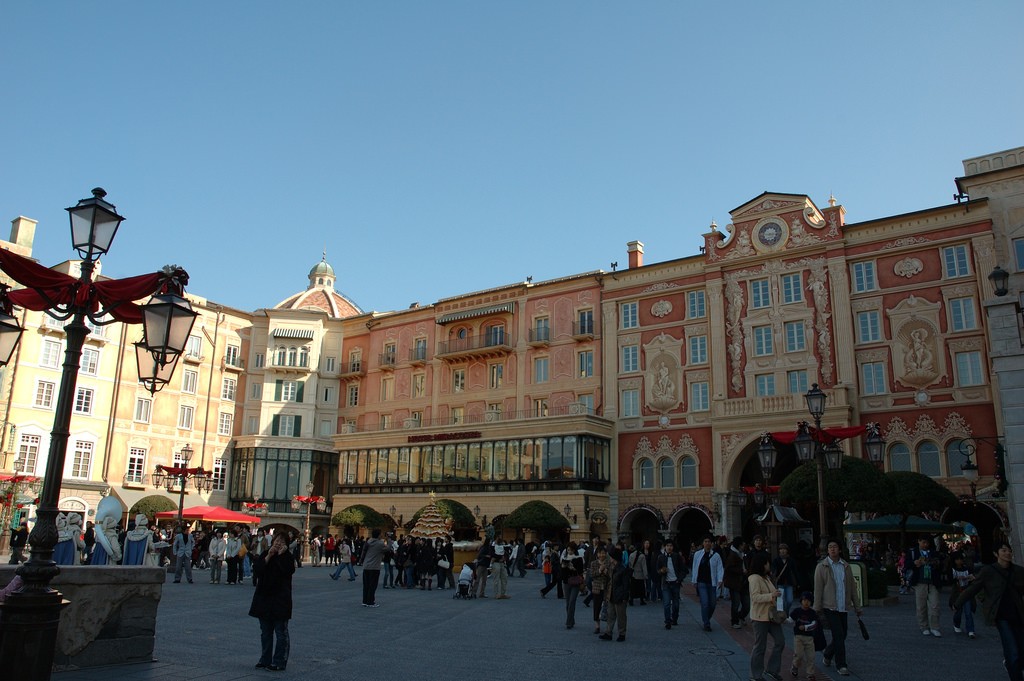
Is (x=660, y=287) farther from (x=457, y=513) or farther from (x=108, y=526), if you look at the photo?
(x=108, y=526)

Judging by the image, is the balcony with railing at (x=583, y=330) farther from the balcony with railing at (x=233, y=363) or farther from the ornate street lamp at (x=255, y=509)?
the balcony with railing at (x=233, y=363)

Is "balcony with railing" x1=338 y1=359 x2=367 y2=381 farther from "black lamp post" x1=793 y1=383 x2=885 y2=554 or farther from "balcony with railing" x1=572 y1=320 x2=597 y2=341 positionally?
"black lamp post" x1=793 y1=383 x2=885 y2=554

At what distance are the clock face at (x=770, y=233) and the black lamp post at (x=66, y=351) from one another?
34671mm

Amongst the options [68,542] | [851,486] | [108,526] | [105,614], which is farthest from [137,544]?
[851,486]

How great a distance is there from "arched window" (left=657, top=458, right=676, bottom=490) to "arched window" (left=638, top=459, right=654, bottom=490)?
435 millimetres

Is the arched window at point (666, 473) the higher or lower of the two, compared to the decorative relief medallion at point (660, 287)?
lower

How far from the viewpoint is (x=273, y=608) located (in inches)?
364

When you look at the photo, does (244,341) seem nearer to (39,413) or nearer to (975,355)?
(39,413)

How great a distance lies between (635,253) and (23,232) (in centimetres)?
3452

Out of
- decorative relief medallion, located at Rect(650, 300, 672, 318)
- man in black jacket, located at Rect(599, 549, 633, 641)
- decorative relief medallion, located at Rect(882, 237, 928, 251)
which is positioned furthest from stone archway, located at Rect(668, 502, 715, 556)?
man in black jacket, located at Rect(599, 549, 633, 641)

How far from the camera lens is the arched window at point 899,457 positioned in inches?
1342

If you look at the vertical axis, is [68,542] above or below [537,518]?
below

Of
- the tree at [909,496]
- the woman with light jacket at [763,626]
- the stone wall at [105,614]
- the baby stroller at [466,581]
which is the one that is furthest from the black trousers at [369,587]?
the tree at [909,496]

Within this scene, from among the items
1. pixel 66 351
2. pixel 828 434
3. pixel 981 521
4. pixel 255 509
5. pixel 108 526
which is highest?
pixel 828 434
